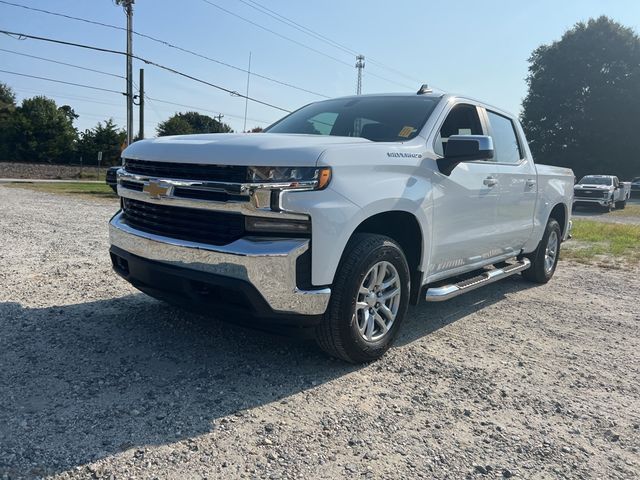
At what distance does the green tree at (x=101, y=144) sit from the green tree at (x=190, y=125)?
4566 mm

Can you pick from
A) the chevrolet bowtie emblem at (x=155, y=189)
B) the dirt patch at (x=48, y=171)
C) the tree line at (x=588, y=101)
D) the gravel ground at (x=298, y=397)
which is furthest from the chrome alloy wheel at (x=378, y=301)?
the dirt patch at (x=48, y=171)

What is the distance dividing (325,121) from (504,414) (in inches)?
112

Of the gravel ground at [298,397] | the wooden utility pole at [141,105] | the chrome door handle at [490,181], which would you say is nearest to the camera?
the gravel ground at [298,397]

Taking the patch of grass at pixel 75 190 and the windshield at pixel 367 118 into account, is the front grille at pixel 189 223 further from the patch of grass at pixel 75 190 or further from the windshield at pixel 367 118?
the patch of grass at pixel 75 190

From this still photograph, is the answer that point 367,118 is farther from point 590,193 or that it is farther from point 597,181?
point 597,181

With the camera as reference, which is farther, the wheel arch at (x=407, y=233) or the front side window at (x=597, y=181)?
the front side window at (x=597, y=181)

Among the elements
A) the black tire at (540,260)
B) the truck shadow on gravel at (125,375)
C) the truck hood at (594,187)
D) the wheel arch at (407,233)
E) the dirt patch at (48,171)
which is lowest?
the dirt patch at (48,171)

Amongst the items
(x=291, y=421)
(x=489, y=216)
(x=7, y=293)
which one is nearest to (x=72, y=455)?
(x=291, y=421)

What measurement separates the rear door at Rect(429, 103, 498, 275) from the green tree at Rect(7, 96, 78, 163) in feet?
189

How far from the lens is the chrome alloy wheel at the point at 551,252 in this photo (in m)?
6.66

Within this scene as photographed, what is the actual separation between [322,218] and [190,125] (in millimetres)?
68295

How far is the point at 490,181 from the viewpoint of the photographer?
4.79 metres

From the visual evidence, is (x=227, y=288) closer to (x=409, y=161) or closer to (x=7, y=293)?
(x=409, y=161)

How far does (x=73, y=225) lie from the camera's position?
10297 mm
